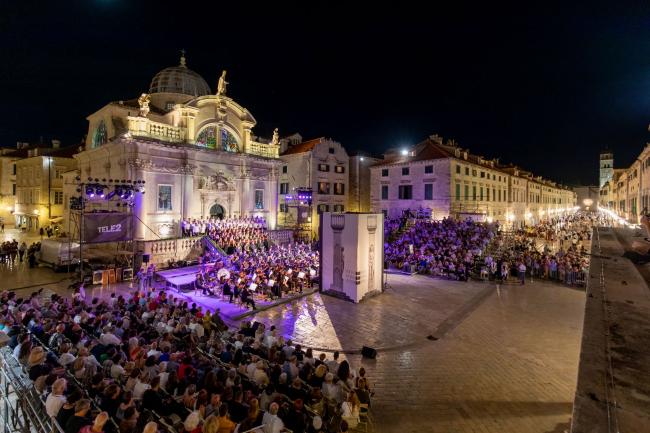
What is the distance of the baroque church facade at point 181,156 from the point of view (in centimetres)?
2553

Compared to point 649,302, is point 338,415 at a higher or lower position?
lower

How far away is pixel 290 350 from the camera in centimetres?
857

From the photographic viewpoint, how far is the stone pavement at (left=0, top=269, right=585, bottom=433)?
771 centimetres

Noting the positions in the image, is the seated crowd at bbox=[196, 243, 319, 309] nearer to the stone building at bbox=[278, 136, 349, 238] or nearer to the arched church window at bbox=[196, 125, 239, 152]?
the arched church window at bbox=[196, 125, 239, 152]

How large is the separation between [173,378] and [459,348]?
9.07 m

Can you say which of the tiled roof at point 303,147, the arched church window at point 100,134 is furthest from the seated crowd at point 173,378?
the tiled roof at point 303,147

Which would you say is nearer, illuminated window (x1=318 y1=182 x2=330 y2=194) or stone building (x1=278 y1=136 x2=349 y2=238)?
stone building (x1=278 y1=136 x2=349 y2=238)

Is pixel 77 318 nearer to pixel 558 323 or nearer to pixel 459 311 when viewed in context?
pixel 459 311

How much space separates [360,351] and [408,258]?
1443cm

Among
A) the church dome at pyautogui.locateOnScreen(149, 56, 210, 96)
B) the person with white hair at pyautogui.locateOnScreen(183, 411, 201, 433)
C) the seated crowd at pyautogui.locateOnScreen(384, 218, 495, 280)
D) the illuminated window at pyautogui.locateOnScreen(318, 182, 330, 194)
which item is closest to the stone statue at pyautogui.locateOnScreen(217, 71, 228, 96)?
the church dome at pyautogui.locateOnScreen(149, 56, 210, 96)

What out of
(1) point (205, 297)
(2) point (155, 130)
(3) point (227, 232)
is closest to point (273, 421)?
(1) point (205, 297)

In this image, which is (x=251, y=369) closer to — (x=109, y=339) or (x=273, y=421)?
(x=273, y=421)

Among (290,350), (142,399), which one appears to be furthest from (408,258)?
(142,399)

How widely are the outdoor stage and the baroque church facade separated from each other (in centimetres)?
624
